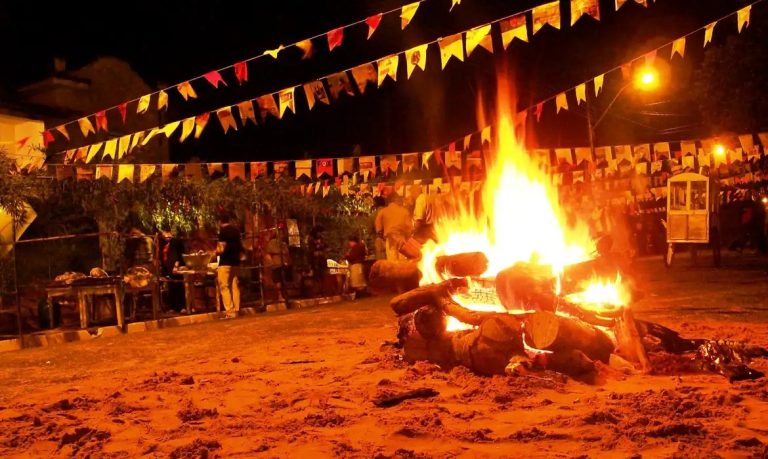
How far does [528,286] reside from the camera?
6.02 meters

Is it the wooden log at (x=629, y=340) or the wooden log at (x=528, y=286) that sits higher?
the wooden log at (x=528, y=286)

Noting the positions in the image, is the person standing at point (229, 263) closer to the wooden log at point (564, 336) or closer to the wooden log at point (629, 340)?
the wooden log at point (564, 336)

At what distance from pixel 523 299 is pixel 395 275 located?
1995 millimetres

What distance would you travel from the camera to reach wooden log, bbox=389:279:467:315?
6.52m

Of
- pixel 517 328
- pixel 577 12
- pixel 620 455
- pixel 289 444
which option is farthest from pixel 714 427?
pixel 577 12

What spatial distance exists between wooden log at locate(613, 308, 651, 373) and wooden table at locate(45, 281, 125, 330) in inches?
336

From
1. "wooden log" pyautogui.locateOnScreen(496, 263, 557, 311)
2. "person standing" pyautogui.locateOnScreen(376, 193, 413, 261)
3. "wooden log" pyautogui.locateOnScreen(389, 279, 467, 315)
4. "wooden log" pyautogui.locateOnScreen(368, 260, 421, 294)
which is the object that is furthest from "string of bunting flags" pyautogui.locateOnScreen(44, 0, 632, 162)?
"person standing" pyautogui.locateOnScreen(376, 193, 413, 261)

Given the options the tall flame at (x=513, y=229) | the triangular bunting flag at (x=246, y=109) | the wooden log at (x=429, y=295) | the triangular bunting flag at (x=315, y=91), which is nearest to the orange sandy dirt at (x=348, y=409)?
the wooden log at (x=429, y=295)

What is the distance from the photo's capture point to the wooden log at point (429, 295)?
6520mm

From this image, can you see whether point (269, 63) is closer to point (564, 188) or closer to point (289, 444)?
point (564, 188)

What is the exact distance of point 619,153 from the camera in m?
21.9

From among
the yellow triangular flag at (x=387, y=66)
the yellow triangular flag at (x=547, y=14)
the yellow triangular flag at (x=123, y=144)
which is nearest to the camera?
the yellow triangular flag at (x=547, y=14)

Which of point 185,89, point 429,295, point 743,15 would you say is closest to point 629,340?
point 429,295

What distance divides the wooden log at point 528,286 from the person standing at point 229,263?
25.7ft
